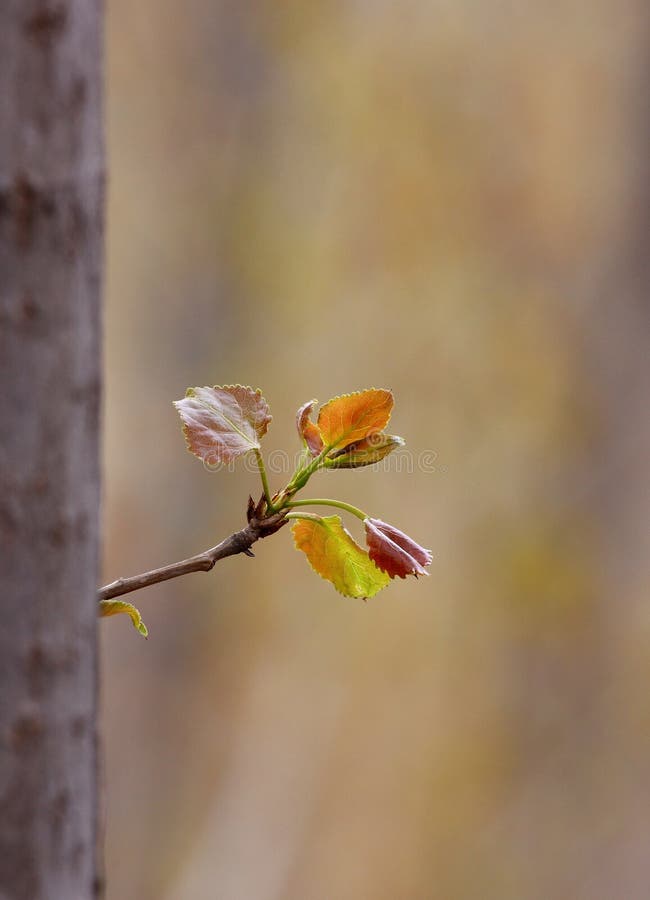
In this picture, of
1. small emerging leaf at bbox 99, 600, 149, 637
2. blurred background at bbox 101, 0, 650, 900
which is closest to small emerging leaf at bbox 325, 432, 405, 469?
small emerging leaf at bbox 99, 600, 149, 637

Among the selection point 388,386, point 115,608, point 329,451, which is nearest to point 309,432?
point 329,451

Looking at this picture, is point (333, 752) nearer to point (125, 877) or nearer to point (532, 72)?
point (125, 877)

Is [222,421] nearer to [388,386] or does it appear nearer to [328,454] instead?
[328,454]

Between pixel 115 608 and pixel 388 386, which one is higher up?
pixel 115 608

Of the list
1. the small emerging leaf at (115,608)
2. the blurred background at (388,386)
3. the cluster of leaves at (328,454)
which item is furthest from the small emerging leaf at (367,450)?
the blurred background at (388,386)

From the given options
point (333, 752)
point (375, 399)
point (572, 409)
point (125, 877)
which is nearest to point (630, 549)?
point (572, 409)

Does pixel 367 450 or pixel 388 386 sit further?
pixel 388 386

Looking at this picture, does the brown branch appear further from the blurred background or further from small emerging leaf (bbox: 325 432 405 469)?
the blurred background

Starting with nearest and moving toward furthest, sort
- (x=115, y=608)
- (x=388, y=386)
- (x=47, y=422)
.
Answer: (x=47, y=422) → (x=115, y=608) → (x=388, y=386)
